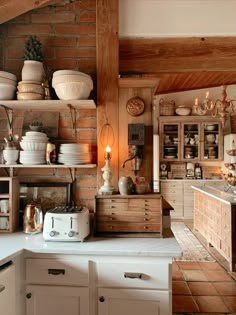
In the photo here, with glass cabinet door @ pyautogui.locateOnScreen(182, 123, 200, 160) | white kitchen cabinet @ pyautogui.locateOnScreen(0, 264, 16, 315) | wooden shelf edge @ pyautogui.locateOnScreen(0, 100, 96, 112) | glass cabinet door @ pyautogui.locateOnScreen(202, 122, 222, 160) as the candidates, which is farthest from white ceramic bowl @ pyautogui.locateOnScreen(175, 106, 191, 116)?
white kitchen cabinet @ pyautogui.locateOnScreen(0, 264, 16, 315)

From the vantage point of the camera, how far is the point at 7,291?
1.59 m

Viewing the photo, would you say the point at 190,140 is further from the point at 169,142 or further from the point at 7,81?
the point at 7,81

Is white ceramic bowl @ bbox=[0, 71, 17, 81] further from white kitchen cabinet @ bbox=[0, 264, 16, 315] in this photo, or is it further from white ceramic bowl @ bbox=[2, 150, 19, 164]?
white kitchen cabinet @ bbox=[0, 264, 16, 315]

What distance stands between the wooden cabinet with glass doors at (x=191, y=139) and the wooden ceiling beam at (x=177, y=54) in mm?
4244

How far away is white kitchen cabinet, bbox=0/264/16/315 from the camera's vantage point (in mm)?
1541

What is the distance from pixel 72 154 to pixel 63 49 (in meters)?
0.85

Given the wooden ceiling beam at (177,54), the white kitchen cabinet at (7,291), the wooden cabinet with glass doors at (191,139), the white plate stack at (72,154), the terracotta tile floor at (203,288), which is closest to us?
the white kitchen cabinet at (7,291)

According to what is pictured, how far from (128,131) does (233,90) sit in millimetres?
5744

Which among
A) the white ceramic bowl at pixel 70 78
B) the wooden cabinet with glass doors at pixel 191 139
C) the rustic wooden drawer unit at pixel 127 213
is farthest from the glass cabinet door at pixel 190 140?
the white ceramic bowl at pixel 70 78

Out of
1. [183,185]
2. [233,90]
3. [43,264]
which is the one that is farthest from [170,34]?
[233,90]

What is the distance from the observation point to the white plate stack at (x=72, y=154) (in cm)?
209

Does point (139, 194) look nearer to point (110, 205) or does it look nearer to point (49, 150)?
point (110, 205)

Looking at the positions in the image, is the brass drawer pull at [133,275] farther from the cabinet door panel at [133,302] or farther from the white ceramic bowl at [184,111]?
the white ceramic bowl at [184,111]

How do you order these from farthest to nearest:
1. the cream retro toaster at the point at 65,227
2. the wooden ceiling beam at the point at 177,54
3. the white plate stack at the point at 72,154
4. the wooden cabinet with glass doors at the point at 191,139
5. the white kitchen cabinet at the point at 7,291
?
the wooden cabinet with glass doors at the point at 191,139
the wooden ceiling beam at the point at 177,54
the white plate stack at the point at 72,154
the cream retro toaster at the point at 65,227
the white kitchen cabinet at the point at 7,291
